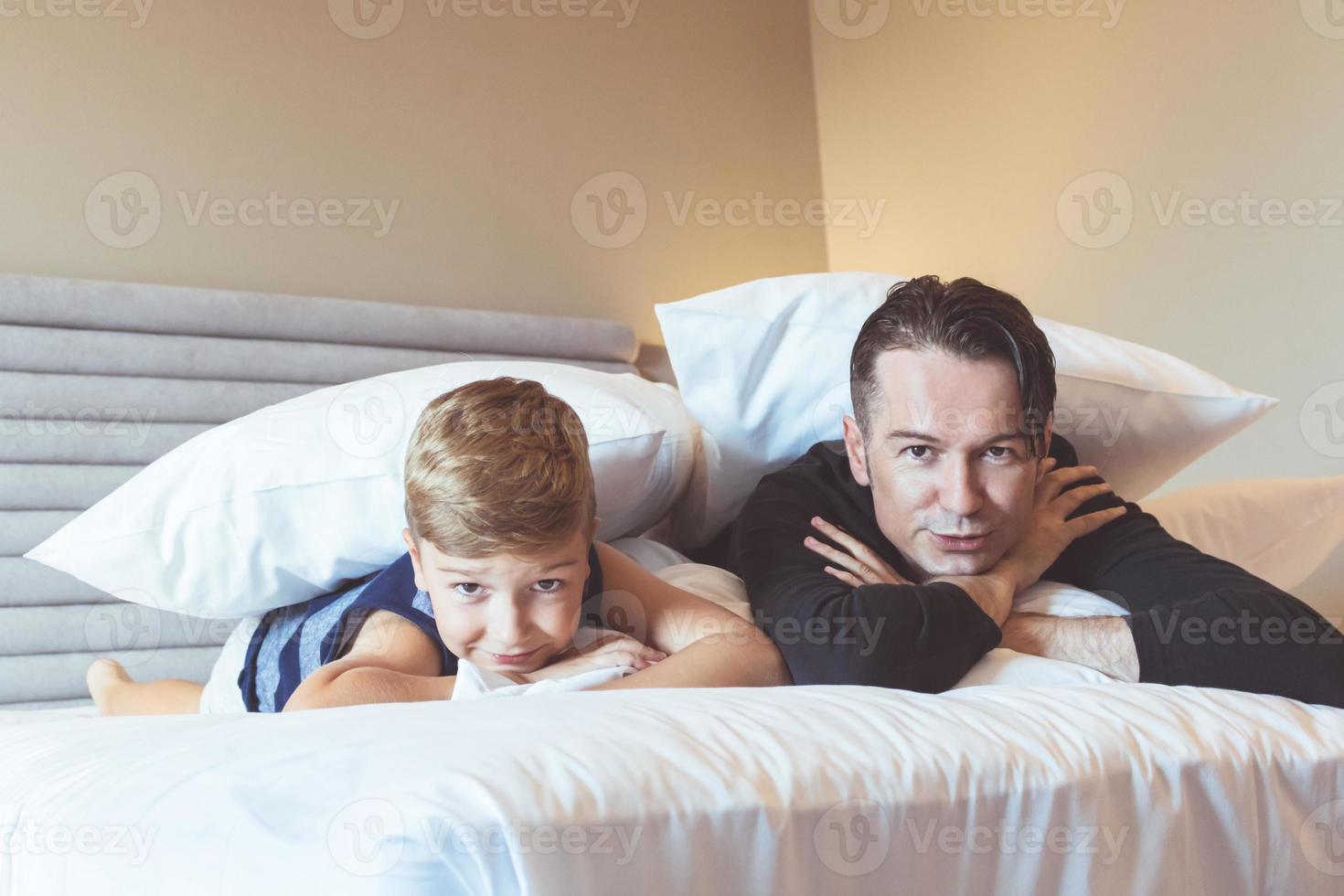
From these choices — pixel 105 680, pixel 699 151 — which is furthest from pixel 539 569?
pixel 699 151

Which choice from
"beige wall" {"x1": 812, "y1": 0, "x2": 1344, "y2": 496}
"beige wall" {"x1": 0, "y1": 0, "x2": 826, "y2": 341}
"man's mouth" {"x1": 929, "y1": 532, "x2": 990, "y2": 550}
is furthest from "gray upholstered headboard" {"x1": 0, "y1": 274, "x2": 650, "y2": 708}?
"beige wall" {"x1": 812, "y1": 0, "x2": 1344, "y2": 496}

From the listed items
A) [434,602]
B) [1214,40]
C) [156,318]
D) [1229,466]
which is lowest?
[1229,466]

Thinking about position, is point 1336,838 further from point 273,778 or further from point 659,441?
point 659,441

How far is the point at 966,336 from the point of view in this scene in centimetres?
121

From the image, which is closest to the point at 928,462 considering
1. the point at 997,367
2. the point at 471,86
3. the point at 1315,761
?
the point at 997,367

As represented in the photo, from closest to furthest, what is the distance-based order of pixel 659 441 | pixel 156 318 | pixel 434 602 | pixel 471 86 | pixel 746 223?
pixel 434 602 < pixel 659 441 < pixel 156 318 < pixel 471 86 < pixel 746 223

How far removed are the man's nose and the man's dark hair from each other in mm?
80

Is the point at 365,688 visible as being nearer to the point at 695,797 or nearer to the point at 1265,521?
the point at 695,797

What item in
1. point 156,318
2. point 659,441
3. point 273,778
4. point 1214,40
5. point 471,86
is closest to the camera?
point 273,778

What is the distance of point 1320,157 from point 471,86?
5.31 feet

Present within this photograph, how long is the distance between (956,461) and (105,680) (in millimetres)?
1182

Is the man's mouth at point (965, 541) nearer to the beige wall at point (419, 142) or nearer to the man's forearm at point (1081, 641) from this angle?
the man's forearm at point (1081, 641)

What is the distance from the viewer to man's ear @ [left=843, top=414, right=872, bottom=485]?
1.29m

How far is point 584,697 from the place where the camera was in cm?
72
